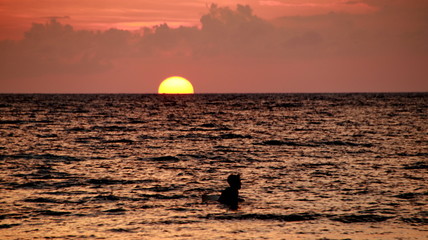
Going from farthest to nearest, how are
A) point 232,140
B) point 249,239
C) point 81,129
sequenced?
1. point 81,129
2. point 232,140
3. point 249,239

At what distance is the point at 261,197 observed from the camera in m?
19.8

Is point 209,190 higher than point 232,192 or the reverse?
the reverse

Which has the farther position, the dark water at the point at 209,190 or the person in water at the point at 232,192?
the person in water at the point at 232,192

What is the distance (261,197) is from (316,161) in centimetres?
1165

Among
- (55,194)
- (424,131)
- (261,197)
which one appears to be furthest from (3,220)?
(424,131)

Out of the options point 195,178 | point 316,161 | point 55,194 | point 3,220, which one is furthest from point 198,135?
point 3,220

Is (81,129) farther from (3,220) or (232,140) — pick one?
(3,220)

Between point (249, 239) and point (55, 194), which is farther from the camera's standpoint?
point (55, 194)

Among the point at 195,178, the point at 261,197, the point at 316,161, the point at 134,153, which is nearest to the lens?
the point at 261,197

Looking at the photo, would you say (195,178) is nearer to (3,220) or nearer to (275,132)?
(3,220)

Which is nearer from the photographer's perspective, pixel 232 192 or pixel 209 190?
pixel 232 192

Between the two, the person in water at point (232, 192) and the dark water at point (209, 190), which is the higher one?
the person in water at point (232, 192)

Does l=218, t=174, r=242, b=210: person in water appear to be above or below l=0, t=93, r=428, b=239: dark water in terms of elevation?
above

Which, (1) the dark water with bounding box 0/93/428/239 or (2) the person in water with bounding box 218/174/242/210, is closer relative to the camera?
(1) the dark water with bounding box 0/93/428/239
